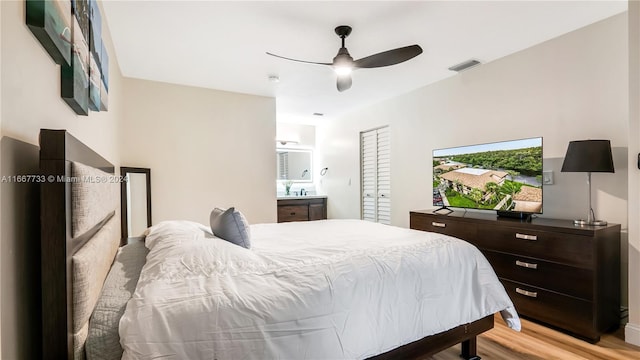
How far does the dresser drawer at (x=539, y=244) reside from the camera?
Result: 7.34 ft

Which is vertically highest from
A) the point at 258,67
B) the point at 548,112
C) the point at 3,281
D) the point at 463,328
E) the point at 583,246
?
the point at 258,67

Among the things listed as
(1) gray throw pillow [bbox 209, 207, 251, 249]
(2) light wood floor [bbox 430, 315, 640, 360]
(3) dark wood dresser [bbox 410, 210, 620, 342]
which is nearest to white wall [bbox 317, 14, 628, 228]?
(3) dark wood dresser [bbox 410, 210, 620, 342]

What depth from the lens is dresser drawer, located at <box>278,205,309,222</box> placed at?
18.3 ft

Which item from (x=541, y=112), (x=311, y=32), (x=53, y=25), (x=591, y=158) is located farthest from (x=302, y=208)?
(x=53, y=25)

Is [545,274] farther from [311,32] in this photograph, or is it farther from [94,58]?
[94,58]

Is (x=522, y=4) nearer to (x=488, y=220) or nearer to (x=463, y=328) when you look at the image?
(x=488, y=220)

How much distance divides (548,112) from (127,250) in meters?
3.65

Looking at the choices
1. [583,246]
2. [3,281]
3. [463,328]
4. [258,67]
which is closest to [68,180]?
[3,281]

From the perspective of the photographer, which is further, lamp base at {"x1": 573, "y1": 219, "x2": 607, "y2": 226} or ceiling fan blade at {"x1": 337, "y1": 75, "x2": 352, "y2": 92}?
ceiling fan blade at {"x1": 337, "y1": 75, "x2": 352, "y2": 92}

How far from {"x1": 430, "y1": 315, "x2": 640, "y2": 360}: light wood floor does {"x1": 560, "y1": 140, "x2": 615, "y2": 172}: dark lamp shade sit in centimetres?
124

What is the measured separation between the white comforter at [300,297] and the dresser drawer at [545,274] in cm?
76

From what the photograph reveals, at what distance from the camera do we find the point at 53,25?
1.00m

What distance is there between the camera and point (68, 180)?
91cm

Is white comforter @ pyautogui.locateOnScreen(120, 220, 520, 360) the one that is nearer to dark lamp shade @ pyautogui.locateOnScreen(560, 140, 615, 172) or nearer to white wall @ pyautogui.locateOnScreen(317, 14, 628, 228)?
dark lamp shade @ pyautogui.locateOnScreen(560, 140, 615, 172)
